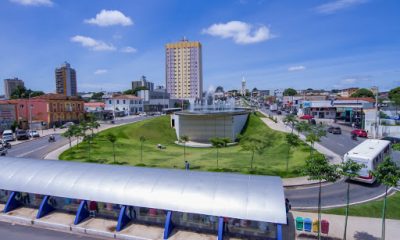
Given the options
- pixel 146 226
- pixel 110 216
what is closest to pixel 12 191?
pixel 110 216

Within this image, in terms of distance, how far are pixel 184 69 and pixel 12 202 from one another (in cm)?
14807

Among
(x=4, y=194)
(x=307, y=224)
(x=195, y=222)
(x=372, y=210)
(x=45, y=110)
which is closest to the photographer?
(x=307, y=224)

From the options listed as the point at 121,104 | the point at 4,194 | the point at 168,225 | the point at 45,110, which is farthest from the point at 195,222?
the point at 121,104

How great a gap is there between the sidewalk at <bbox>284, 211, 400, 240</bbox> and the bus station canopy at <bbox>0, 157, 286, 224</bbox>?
2.82 meters

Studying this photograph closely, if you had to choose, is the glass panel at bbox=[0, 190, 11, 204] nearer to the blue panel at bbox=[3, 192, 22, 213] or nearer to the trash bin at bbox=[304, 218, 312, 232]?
the blue panel at bbox=[3, 192, 22, 213]

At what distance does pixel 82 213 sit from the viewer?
16.8 metres

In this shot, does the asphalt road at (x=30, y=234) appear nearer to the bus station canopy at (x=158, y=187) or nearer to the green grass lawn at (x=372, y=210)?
the bus station canopy at (x=158, y=187)

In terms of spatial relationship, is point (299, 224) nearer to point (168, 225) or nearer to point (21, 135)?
point (168, 225)

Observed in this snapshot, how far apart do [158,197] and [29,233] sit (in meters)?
8.01

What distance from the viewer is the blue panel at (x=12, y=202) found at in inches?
719

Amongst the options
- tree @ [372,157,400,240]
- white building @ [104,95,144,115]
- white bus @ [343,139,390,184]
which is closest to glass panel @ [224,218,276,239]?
tree @ [372,157,400,240]

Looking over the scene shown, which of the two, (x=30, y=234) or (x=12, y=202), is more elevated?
(x=12, y=202)

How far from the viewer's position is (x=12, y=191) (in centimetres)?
1833

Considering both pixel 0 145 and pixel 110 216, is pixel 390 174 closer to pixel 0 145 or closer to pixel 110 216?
pixel 110 216
